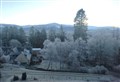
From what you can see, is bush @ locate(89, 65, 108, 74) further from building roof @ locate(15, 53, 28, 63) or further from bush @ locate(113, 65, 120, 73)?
building roof @ locate(15, 53, 28, 63)

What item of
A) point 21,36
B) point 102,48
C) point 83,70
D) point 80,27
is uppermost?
point 80,27

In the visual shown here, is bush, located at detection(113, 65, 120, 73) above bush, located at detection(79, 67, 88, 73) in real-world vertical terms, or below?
above

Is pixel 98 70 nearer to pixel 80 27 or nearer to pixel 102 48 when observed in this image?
pixel 102 48

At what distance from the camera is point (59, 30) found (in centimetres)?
927

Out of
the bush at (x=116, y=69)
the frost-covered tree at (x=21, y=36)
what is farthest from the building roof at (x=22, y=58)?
the bush at (x=116, y=69)

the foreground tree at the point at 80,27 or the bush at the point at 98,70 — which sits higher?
the foreground tree at the point at 80,27

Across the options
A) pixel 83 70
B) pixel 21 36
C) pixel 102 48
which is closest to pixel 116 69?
pixel 83 70

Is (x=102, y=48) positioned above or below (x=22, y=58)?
above

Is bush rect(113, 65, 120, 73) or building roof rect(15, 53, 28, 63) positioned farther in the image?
building roof rect(15, 53, 28, 63)

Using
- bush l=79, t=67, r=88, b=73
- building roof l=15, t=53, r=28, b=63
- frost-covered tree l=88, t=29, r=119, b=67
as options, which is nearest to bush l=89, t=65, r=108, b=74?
bush l=79, t=67, r=88, b=73

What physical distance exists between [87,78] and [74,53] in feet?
6.10

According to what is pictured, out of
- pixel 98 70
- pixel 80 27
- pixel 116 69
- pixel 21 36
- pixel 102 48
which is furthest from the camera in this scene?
pixel 21 36

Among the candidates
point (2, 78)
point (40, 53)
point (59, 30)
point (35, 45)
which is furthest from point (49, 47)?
point (2, 78)

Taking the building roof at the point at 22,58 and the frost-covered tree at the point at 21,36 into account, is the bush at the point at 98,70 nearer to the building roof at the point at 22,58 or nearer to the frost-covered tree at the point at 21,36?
the building roof at the point at 22,58
